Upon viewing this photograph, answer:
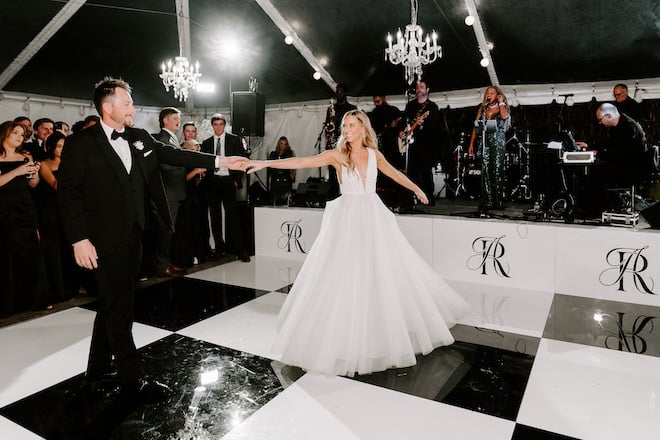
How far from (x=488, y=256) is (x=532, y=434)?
8.94 ft

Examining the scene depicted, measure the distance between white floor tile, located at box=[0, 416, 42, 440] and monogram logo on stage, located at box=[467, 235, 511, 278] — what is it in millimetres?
3857

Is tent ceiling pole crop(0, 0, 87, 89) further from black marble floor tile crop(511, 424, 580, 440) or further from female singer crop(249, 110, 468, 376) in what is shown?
black marble floor tile crop(511, 424, 580, 440)

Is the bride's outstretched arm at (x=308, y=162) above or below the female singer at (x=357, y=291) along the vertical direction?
above

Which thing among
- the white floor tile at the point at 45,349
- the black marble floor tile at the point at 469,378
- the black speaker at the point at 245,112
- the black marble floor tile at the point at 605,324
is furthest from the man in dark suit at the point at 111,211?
the black speaker at the point at 245,112

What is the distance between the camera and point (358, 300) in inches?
98.0

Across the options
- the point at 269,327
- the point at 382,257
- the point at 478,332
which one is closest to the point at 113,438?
the point at 269,327

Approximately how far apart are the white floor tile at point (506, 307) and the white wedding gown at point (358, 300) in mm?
685

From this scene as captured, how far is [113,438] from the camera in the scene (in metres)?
1.91

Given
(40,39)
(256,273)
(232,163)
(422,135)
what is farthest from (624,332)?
A: (40,39)

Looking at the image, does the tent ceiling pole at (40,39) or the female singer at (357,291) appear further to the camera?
the tent ceiling pole at (40,39)

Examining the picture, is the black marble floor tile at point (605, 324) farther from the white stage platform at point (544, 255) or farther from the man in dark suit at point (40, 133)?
the man in dark suit at point (40, 133)

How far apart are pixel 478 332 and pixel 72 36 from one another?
306 inches

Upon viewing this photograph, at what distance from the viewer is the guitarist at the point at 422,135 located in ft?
20.6

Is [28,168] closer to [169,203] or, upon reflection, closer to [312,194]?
[169,203]
